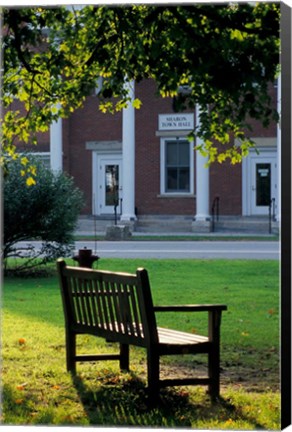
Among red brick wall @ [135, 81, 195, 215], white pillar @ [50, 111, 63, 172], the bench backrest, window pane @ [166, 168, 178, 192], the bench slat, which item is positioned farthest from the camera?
window pane @ [166, 168, 178, 192]

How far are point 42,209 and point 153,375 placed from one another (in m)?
9.70

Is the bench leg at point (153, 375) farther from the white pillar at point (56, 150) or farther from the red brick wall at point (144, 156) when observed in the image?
the red brick wall at point (144, 156)

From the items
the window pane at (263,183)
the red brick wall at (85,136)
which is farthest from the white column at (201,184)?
the red brick wall at (85,136)

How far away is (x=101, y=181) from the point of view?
57.4 feet

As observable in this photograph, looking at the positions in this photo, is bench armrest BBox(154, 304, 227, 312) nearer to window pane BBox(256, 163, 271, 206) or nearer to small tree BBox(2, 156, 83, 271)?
small tree BBox(2, 156, 83, 271)

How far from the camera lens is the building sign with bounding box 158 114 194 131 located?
20862 mm

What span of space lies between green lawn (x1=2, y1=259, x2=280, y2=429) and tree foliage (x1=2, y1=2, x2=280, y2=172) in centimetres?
196

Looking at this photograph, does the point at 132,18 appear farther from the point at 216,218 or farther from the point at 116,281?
the point at 216,218

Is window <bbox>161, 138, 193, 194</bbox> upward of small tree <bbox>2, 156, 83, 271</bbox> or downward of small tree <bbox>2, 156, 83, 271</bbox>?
upward

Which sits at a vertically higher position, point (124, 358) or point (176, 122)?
point (176, 122)

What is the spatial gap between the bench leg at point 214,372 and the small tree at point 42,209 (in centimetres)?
908

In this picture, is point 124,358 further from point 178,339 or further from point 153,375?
point 153,375

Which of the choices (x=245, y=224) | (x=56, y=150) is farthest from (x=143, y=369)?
(x=245, y=224)

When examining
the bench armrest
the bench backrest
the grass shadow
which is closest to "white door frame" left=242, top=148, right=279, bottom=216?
the bench backrest
